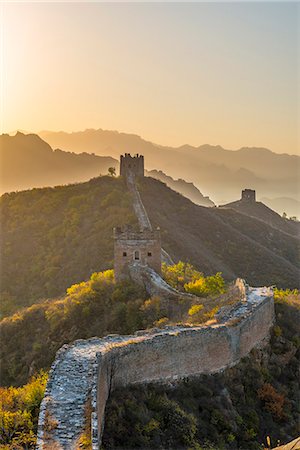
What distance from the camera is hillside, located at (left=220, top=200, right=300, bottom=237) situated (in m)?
108

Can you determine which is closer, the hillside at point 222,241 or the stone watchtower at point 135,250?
the stone watchtower at point 135,250

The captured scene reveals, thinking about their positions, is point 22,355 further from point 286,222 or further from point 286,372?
point 286,222

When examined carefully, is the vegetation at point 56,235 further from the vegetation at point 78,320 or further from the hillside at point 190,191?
the hillside at point 190,191

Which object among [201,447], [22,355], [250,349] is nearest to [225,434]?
[201,447]

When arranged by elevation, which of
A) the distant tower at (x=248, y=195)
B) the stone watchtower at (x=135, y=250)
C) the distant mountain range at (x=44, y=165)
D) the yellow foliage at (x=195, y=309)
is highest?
the distant mountain range at (x=44, y=165)

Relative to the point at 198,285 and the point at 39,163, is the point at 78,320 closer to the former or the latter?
the point at 198,285

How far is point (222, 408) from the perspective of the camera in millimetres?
17172

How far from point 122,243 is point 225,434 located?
17889 millimetres

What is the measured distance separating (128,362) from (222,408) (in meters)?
4.05

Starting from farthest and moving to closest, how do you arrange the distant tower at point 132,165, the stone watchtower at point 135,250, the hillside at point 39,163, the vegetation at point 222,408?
the hillside at point 39,163
the distant tower at point 132,165
the stone watchtower at point 135,250
the vegetation at point 222,408

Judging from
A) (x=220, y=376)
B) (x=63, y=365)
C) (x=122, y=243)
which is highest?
(x=122, y=243)

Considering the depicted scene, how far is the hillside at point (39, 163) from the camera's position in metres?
156

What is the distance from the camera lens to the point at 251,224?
86438mm

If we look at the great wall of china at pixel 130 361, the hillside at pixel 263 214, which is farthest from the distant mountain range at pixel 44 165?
the great wall of china at pixel 130 361
